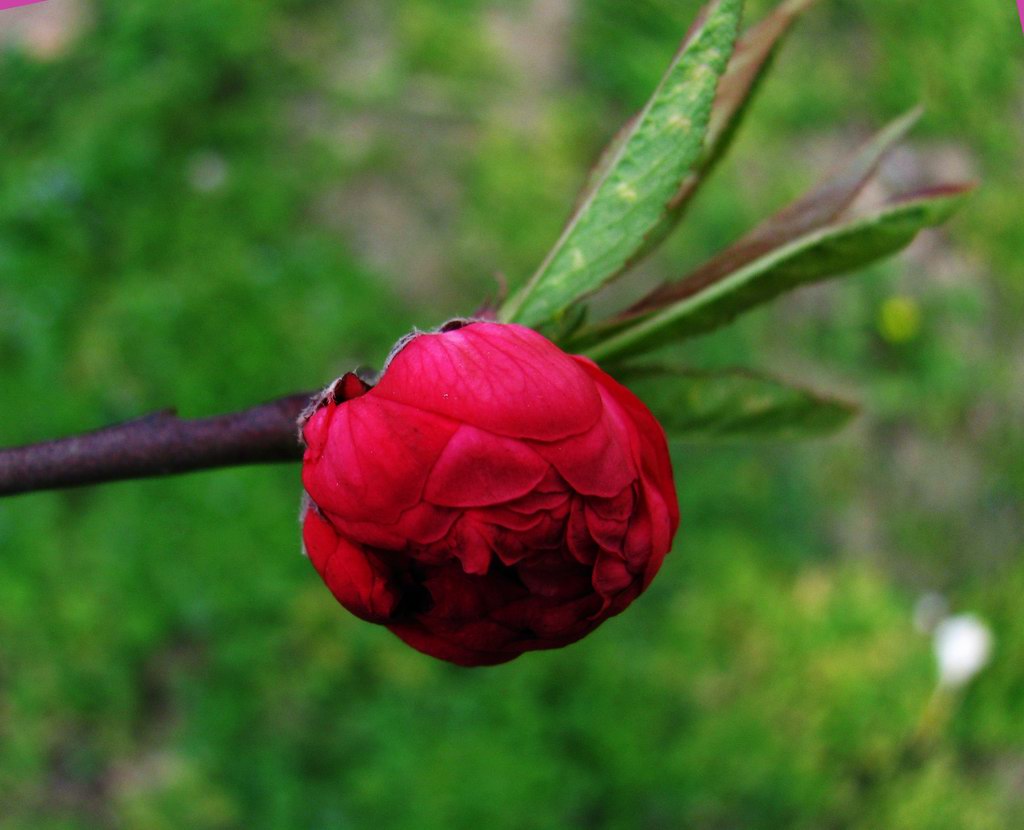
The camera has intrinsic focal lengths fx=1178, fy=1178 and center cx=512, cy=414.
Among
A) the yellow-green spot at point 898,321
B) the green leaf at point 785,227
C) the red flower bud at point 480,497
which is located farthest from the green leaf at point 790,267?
the yellow-green spot at point 898,321

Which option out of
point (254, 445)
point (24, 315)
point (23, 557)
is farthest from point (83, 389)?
point (254, 445)

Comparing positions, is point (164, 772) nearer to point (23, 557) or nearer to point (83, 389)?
point (23, 557)

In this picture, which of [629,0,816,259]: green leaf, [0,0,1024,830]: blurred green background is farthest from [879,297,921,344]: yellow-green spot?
[629,0,816,259]: green leaf

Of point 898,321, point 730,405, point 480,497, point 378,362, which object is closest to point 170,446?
point 480,497

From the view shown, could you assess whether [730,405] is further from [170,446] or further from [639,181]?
[170,446]

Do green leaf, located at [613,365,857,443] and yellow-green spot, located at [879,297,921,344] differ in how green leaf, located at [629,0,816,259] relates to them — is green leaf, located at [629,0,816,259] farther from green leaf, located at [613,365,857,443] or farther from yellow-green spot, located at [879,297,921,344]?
yellow-green spot, located at [879,297,921,344]

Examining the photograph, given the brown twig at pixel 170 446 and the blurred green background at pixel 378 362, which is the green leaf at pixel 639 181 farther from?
the blurred green background at pixel 378 362
